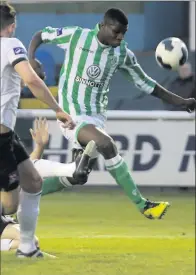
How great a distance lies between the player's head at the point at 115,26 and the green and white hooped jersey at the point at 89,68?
233mm

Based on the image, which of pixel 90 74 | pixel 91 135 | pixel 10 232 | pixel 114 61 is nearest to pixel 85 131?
pixel 91 135

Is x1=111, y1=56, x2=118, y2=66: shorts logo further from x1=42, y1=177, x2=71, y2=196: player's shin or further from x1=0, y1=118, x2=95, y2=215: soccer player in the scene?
x1=42, y1=177, x2=71, y2=196: player's shin

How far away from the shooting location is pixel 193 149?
43.5 feet

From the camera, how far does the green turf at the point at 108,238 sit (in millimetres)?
7734

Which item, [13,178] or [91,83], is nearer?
[13,178]

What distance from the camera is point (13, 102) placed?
24.1 ft

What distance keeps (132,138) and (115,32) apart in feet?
13.8

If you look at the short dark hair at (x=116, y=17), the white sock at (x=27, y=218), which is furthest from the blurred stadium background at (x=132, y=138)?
the short dark hair at (x=116, y=17)

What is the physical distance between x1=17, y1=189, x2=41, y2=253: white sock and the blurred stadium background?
4.35ft

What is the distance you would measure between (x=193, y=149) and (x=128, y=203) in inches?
42.8

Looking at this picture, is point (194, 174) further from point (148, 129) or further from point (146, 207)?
point (146, 207)

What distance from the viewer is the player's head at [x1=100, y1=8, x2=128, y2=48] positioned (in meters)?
9.20

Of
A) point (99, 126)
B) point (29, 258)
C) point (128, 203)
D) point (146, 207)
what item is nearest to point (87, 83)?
point (99, 126)

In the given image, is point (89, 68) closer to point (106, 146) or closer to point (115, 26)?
point (115, 26)
